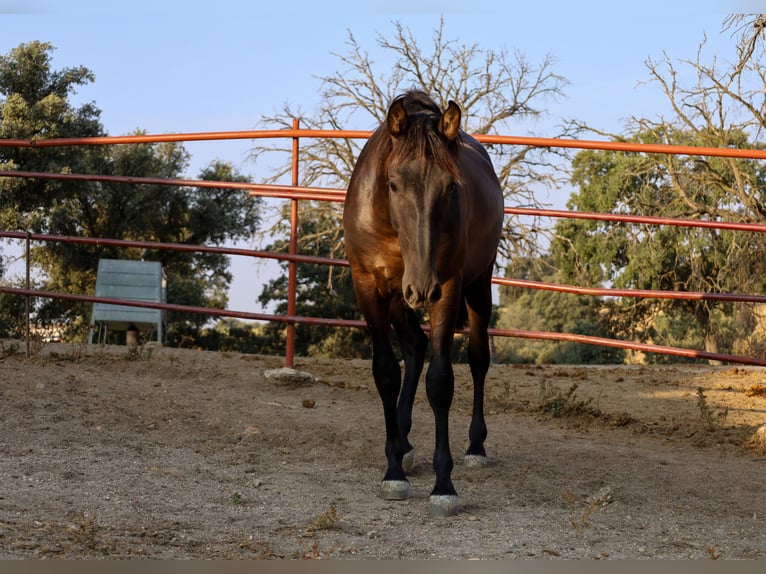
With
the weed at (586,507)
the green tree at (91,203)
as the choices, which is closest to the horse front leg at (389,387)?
the weed at (586,507)

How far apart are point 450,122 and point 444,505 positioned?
1.50 metres

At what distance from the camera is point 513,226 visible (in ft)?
68.8

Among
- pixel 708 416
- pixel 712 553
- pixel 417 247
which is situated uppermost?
pixel 417 247

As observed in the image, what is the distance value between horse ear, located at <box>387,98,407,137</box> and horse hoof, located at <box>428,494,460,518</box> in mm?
1445

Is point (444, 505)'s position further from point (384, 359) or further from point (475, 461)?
point (475, 461)

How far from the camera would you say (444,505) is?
10.7 feet

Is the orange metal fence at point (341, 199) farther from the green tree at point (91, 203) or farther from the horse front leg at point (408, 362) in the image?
the green tree at point (91, 203)

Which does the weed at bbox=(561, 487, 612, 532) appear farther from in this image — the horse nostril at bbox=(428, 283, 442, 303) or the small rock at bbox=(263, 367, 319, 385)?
the small rock at bbox=(263, 367, 319, 385)

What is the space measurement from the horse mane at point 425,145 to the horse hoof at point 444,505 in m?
1.25

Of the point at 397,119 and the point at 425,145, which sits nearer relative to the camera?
the point at 425,145

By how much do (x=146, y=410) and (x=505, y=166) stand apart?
17731 millimetres

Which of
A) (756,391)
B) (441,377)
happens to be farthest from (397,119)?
(756,391)

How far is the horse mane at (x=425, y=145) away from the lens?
313 cm

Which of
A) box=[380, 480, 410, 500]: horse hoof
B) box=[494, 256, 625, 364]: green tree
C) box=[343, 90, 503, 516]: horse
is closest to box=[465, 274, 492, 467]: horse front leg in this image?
box=[343, 90, 503, 516]: horse
